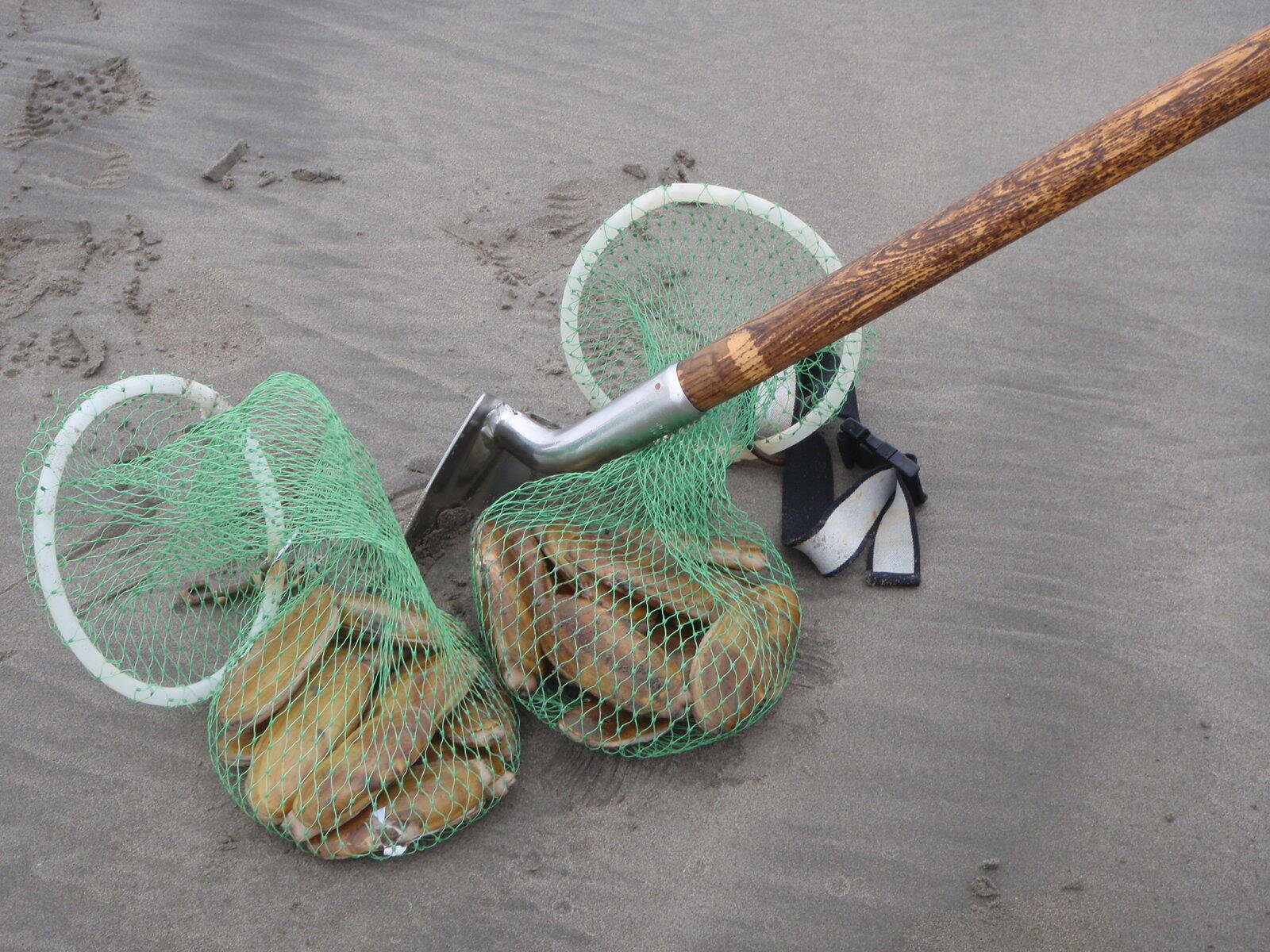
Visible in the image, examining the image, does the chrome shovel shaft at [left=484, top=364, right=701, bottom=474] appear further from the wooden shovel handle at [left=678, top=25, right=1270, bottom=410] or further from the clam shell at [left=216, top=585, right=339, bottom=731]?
the clam shell at [left=216, top=585, right=339, bottom=731]

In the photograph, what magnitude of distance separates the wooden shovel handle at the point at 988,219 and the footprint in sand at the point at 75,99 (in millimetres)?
3341

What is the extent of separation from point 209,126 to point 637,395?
114 inches

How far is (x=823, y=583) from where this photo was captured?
9.75ft

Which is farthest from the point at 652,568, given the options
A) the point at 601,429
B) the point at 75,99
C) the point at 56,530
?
the point at 75,99

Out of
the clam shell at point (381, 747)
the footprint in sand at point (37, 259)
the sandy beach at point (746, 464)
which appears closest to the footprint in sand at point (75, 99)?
the sandy beach at point (746, 464)

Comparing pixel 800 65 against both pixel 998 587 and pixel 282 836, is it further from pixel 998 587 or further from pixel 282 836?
pixel 282 836

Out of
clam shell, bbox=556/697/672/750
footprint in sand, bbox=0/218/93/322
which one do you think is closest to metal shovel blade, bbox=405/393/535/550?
clam shell, bbox=556/697/672/750

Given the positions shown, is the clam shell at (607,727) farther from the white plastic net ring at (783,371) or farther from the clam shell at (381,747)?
the white plastic net ring at (783,371)

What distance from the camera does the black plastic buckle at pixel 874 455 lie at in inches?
120

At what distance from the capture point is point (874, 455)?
3135 mm

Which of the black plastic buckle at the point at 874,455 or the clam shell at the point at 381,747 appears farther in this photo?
the black plastic buckle at the point at 874,455

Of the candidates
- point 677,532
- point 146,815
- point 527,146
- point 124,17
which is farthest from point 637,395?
point 124,17

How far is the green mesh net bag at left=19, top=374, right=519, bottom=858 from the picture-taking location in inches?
91.4

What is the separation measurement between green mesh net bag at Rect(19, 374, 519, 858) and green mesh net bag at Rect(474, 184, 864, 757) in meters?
0.21
